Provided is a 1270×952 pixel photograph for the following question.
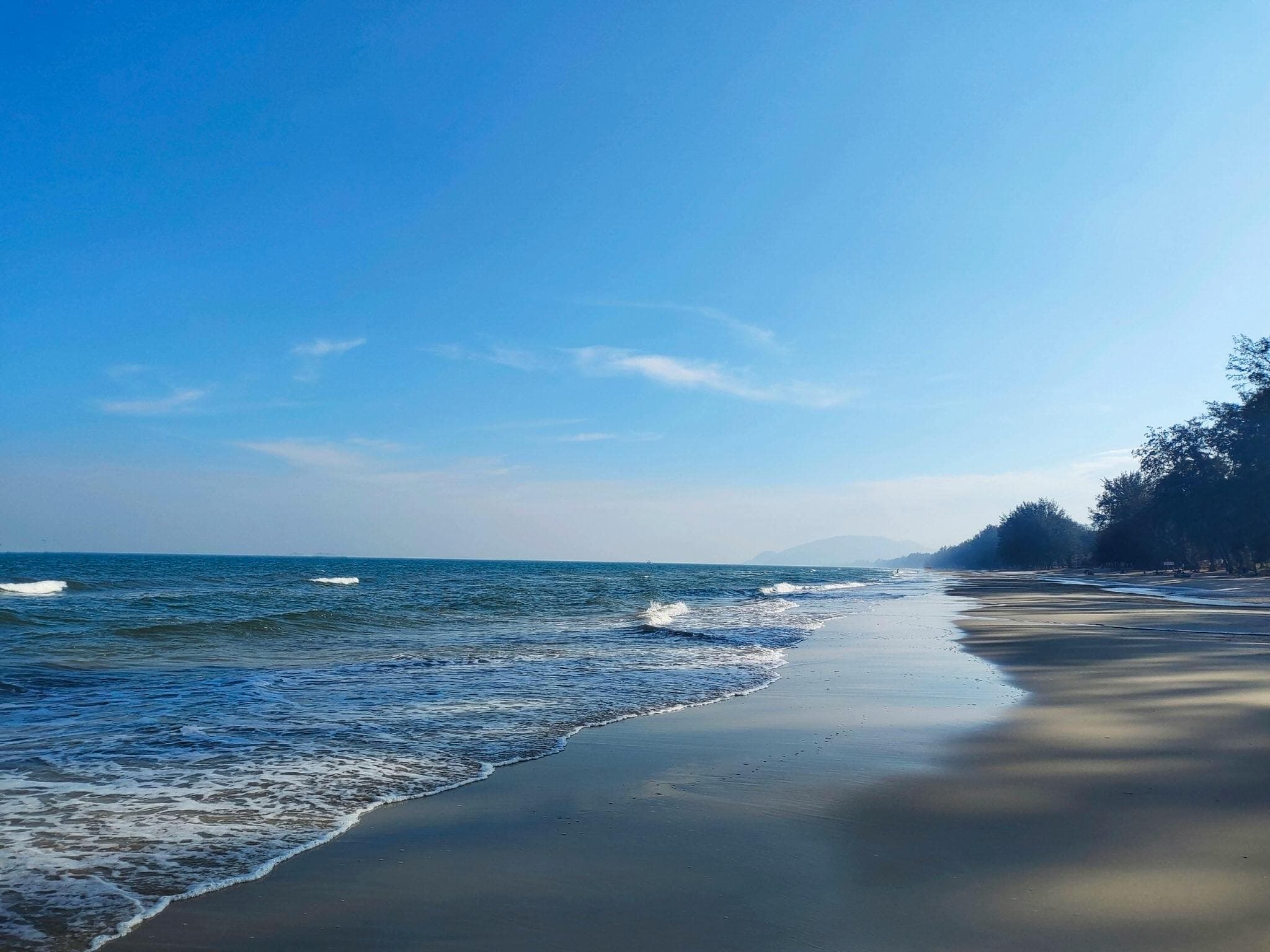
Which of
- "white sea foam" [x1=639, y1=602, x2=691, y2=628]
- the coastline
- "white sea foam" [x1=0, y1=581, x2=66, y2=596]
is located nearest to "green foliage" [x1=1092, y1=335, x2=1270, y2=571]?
"white sea foam" [x1=639, y1=602, x2=691, y2=628]

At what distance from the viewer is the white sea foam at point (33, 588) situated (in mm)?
42531

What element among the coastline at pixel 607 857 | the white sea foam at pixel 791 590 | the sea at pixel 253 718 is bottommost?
the white sea foam at pixel 791 590

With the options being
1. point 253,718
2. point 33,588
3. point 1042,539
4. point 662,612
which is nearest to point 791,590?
point 662,612

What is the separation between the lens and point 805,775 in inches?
277

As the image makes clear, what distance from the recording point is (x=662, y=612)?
32219mm

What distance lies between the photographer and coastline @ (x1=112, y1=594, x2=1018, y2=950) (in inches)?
159

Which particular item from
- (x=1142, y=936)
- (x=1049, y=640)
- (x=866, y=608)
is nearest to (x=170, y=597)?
(x=866, y=608)

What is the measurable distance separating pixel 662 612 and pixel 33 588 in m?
38.6

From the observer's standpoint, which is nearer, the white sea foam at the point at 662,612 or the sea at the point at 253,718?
the sea at the point at 253,718

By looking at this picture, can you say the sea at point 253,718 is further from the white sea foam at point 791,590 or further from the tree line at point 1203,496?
the tree line at point 1203,496

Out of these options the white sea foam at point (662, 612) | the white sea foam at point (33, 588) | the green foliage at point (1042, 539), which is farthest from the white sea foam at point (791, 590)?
the green foliage at point (1042, 539)

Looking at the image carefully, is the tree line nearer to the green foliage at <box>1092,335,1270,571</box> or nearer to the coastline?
the green foliage at <box>1092,335,1270,571</box>

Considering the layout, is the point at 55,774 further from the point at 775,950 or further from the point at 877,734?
the point at 877,734

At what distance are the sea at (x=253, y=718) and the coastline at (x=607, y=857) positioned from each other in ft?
1.50
